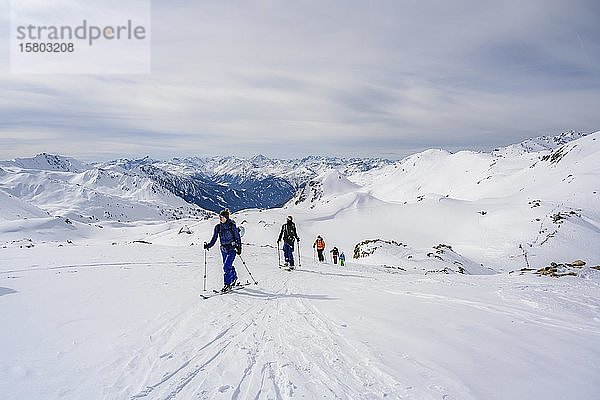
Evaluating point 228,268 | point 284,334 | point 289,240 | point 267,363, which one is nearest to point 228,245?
point 228,268

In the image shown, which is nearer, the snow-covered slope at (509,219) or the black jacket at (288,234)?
the black jacket at (288,234)

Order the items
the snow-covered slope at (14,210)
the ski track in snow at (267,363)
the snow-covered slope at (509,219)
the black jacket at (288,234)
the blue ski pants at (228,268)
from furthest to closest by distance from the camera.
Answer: the snow-covered slope at (14,210), the snow-covered slope at (509,219), the black jacket at (288,234), the blue ski pants at (228,268), the ski track in snow at (267,363)

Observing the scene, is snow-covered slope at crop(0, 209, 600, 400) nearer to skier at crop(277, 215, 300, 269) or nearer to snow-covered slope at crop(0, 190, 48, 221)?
skier at crop(277, 215, 300, 269)

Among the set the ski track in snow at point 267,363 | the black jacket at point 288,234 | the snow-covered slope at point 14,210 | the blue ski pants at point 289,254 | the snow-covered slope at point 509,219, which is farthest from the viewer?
the snow-covered slope at point 14,210

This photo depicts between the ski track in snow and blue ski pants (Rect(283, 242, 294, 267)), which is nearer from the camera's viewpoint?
the ski track in snow

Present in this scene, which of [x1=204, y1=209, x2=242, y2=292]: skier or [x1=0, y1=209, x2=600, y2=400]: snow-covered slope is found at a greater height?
[x1=204, y1=209, x2=242, y2=292]: skier

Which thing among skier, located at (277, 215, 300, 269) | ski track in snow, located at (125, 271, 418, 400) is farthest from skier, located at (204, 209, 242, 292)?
skier, located at (277, 215, 300, 269)

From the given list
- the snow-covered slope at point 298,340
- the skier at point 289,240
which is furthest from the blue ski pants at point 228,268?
the skier at point 289,240

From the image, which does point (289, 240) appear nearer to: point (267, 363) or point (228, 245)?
point (228, 245)

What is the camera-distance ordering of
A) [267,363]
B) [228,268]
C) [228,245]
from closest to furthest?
[267,363]
[228,268]
[228,245]

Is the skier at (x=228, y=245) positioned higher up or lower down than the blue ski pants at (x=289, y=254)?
higher up

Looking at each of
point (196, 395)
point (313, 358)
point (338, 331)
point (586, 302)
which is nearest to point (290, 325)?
point (338, 331)

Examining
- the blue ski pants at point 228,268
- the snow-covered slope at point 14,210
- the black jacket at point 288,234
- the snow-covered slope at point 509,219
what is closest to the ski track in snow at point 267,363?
the blue ski pants at point 228,268

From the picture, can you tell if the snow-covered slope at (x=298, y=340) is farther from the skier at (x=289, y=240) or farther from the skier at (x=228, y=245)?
the skier at (x=289, y=240)
